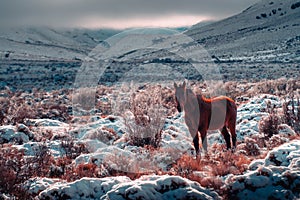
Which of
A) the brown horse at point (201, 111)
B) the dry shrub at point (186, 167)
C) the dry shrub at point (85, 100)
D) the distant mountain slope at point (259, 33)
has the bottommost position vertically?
the dry shrub at point (85, 100)

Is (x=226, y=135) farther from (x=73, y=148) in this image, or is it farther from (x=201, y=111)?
(x=73, y=148)

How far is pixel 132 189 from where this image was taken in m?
6.30

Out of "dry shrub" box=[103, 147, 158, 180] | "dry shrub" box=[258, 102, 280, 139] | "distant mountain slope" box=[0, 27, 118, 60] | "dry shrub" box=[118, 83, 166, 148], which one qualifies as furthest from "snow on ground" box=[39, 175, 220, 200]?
"distant mountain slope" box=[0, 27, 118, 60]

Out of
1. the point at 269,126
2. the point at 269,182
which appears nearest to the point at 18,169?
the point at 269,182

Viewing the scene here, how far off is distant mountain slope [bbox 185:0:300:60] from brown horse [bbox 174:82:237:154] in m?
40.8

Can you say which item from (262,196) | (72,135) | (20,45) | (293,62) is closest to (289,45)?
(293,62)

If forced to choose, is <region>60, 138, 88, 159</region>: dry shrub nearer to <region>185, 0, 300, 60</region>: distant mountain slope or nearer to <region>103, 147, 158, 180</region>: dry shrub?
<region>103, 147, 158, 180</region>: dry shrub

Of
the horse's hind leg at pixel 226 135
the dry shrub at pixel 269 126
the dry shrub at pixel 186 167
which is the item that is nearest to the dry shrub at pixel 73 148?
the dry shrub at pixel 186 167

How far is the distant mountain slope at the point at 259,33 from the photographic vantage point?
191ft

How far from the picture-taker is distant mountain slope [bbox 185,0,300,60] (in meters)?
58.3

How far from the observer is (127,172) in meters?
7.66

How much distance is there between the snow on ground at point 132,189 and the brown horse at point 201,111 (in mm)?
2433

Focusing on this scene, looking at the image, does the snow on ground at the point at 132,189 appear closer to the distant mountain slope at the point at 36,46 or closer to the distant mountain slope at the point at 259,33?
the distant mountain slope at the point at 259,33

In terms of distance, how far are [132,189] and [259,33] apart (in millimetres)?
65586
